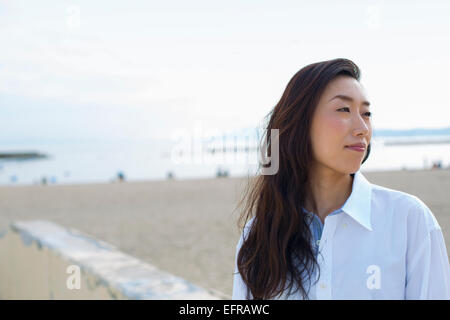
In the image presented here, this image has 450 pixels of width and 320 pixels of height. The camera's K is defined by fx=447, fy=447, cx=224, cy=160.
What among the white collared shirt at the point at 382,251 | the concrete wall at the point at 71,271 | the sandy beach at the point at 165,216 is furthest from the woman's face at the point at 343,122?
the concrete wall at the point at 71,271

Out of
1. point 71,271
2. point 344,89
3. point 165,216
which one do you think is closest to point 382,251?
point 344,89

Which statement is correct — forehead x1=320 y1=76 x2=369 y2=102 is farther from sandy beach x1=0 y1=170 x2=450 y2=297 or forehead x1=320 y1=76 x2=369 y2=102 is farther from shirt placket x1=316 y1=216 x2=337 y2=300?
sandy beach x1=0 y1=170 x2=450 y2=297

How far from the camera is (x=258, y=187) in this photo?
1.80 m

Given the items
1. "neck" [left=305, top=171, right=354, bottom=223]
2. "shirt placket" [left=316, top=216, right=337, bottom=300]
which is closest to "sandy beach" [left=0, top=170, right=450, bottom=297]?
"neck" [left=305, top=171, right=354, bottom=223]

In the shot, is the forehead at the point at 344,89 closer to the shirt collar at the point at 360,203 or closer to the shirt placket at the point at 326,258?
the shirt collar at the point at 360,203

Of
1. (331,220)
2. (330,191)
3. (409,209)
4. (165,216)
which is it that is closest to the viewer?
(409,209)

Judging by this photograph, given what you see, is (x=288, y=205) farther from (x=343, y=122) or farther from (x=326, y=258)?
(x=343, y=122)

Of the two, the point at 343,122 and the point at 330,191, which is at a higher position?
the point at 343,122

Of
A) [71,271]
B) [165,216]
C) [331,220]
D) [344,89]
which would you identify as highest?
[344,89]

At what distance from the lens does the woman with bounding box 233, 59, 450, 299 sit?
1334 mm

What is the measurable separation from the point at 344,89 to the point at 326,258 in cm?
55

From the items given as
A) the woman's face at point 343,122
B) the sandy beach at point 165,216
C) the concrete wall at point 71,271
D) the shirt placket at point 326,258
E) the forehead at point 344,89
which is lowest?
the sandy beach at point 165,216

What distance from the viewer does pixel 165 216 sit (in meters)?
12.2

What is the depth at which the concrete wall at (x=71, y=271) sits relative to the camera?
2.95m
